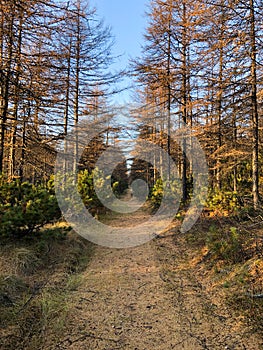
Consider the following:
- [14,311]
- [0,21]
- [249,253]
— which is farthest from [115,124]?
[14,311]

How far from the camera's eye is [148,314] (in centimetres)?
394

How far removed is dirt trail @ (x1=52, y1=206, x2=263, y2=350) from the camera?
10.6ft

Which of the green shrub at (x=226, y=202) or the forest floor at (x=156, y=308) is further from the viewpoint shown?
the green shrub at (x=226, y=202)

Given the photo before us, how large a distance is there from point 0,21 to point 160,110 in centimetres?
835

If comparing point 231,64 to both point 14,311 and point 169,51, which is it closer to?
point 169,51

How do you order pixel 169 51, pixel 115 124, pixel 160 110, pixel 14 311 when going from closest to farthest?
pixel 14 311
pixel 169 51
pixel 160 110
pixel 115 124

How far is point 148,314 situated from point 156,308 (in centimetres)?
22

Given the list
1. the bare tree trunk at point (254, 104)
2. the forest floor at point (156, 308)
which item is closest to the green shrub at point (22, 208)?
the forest floor at point (156, 308)

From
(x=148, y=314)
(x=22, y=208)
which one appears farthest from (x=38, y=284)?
(x=148, y=314)

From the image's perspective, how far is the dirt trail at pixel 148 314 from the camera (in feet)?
10.6

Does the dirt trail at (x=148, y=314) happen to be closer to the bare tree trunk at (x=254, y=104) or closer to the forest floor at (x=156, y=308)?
the forest floor at (x=156, y=308)

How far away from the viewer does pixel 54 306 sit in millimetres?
4090

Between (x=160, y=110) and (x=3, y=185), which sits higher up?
(x=160, y=110)

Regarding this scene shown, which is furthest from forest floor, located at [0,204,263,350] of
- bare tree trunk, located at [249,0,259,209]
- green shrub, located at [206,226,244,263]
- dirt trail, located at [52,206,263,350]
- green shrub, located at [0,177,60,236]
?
bare tree trunk, located at [249,0,259,209]
